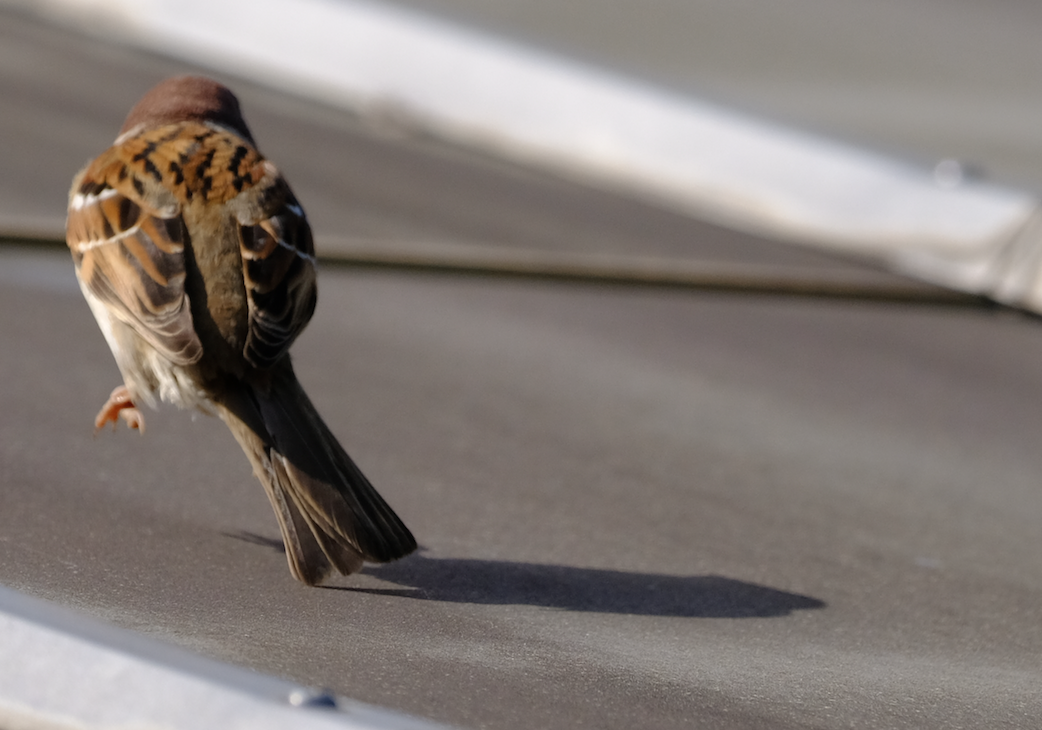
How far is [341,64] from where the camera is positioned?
31.9 ft

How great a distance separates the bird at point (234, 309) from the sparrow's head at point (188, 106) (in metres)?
0.45

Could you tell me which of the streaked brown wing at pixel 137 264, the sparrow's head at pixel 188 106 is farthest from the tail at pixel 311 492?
the sparrow's head at pixel 188 106

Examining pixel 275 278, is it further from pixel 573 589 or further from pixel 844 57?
pixel 844 57

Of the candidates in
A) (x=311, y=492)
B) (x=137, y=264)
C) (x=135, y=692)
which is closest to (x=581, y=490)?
(x=311, y=492)

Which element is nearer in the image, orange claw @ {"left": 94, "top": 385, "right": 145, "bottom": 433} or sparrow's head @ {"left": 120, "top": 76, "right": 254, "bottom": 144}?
orange claw @ {"left": 94, "top": 385, "right": 145, "bottom": 433}

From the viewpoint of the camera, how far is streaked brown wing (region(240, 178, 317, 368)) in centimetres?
373

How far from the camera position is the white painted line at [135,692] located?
2639 mm

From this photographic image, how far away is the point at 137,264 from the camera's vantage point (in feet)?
12.5

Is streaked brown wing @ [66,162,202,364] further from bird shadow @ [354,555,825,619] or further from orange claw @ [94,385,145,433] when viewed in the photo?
bird shadow @ [354,555,825,619]

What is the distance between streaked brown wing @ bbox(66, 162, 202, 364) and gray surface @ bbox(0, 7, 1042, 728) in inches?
20.3

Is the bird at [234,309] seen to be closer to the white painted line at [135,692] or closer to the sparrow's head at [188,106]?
the sparrow's head at [188,106]

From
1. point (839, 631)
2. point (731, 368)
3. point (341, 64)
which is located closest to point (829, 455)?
point (731, 368)

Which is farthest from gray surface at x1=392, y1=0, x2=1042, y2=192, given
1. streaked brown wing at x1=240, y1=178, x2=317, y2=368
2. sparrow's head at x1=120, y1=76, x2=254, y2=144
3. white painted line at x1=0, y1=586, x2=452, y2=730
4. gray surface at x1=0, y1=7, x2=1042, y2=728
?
white painted line at x1=0, y1=586, x2=452, y2=730

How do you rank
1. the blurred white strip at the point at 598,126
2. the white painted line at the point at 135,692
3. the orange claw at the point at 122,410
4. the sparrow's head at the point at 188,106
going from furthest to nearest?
the blurred white strip at the point at 598,126 < the sparrow's head at the point at 188,106 < the orange claw at the point at 122,410 < the white painted line at the point at 135,692
